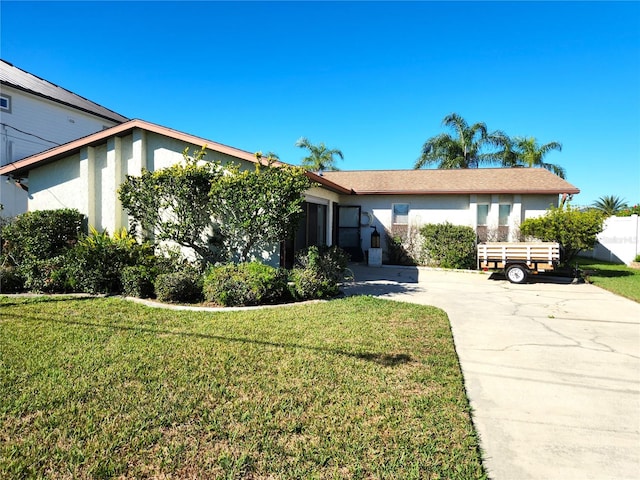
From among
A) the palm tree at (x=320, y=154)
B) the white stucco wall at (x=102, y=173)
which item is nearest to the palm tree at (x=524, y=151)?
the palm tree at (x=320, y=154)

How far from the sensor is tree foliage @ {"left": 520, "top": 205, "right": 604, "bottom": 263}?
34.1 ft

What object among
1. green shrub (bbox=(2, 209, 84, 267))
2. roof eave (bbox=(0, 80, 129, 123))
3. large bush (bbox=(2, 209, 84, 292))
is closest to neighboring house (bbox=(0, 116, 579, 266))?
large bush (bbox=(2, 209, 84, 292))

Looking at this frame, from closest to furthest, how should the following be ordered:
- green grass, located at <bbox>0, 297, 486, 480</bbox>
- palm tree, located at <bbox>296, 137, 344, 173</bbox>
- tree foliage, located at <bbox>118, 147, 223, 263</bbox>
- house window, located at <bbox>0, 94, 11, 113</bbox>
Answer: green grass, located at <bbox>0, 297, 486, 480</bbox> → tree foliage, located at <bbox>118, 147, 223, 263</bbox> → house window, located at <bbox>0, 94, 11, 113</bbox> → palm tree, located at <bbox>296, 137, 344, 173</bbox>

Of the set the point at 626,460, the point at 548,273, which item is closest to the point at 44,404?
the point at 626,460

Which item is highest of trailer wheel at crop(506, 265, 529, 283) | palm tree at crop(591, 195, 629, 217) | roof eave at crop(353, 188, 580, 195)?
palm tree at crop(591, 195, 629, 217)

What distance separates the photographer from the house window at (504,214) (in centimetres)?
1418

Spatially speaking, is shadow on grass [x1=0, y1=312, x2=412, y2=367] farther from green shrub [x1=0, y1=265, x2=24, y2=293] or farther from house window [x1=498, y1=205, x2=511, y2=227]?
house window [x1=498, y1=205, x2=511, y2=227]

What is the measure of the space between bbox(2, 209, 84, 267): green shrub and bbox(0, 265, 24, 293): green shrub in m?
0.52

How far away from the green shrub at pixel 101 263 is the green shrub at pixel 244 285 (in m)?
2.34

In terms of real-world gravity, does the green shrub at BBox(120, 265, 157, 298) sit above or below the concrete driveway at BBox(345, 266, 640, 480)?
above

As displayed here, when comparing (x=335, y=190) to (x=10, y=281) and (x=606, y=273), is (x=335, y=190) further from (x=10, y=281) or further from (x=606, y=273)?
(x=606, y=273)

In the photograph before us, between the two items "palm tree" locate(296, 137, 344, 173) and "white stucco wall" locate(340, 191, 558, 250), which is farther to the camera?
"palm tree" locate(296, 137, 344, 173)

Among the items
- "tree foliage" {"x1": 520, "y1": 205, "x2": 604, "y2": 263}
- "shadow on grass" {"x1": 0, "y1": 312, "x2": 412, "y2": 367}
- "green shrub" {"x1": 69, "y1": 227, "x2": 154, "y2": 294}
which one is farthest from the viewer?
"tree foliage" {"x1": 520, "y1": 205, "x2": 604, "y2": 263}

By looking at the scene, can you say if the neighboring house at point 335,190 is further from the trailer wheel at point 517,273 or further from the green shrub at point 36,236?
the trailer wheel at point 517,273
